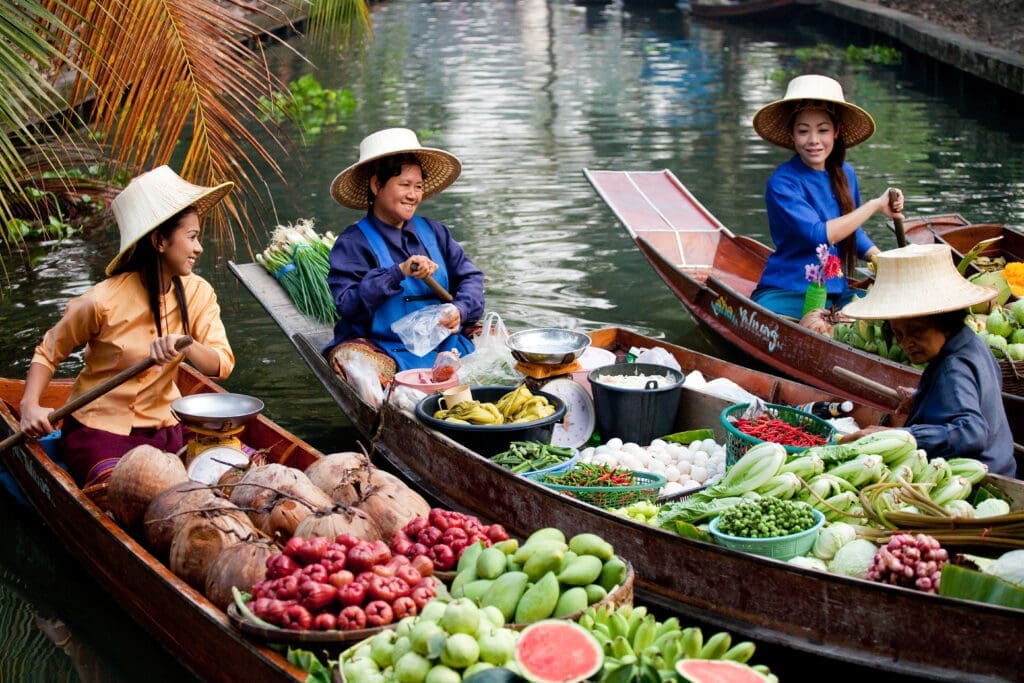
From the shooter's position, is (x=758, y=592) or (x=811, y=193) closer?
(x=758, y=592)

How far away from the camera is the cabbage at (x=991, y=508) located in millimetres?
3623

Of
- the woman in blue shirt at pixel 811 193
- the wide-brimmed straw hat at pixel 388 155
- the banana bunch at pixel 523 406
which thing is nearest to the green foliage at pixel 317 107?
the wide-brimmed straw hat at pixel 388 155

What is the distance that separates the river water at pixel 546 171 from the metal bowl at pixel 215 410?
0.83 m

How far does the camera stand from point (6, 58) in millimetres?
4078

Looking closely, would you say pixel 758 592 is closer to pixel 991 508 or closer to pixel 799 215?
pixel 991 508

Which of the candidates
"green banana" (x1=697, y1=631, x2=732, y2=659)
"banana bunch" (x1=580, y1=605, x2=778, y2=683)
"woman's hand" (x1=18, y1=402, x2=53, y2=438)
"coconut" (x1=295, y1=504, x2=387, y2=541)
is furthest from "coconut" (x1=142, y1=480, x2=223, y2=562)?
"green banana" (x1=697, y1=631, x2=732, y2=659)

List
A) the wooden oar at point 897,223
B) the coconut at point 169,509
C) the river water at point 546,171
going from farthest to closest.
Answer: the river water at point 546,171 → the wooden oar at point 897,223 → the coconut at point 169,509

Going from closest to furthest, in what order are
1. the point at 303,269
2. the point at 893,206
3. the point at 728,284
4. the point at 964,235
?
the point at 893,206 → the point at 303,269 → the point at 964,235 → the point at 728,284

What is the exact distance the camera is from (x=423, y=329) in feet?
17.8

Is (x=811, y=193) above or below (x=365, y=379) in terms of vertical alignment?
above

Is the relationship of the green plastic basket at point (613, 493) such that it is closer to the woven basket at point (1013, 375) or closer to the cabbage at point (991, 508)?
the cabbage at point (991, 508)

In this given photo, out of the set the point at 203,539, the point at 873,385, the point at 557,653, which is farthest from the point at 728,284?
the point at 557,653

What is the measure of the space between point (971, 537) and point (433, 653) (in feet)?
5.54

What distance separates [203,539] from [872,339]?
10.9 ft
